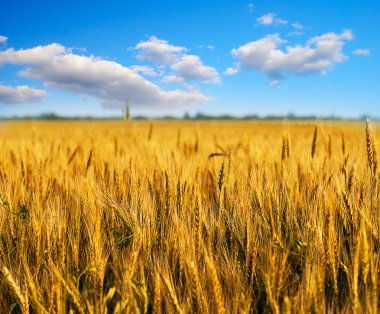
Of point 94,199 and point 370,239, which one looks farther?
point 94,199

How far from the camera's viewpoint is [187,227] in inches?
58.5

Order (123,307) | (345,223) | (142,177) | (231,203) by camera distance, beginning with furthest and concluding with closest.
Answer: (142,177)
(231,203)
(345,223)
(123,307)

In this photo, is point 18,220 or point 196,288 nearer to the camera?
point 196,288

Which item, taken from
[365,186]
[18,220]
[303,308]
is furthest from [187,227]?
[365,186]

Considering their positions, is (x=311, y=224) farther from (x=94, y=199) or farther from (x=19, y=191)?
(x=19, y=191)

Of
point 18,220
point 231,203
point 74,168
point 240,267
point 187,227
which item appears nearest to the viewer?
point 240,267

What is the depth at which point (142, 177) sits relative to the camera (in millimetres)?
2318

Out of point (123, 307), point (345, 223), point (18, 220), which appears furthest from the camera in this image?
point (18, 220)

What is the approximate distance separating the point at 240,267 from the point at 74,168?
254 centimetres

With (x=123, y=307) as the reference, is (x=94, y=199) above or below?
above

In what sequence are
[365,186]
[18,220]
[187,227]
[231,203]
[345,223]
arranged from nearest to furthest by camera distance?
[187,227] < [345,223] < [18,220] < [231,203] < [365,186]

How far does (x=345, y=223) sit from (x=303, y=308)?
2.17 feet

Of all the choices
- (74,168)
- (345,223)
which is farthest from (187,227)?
(74,168)

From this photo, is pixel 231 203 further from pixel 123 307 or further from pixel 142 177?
pixel 123 307
